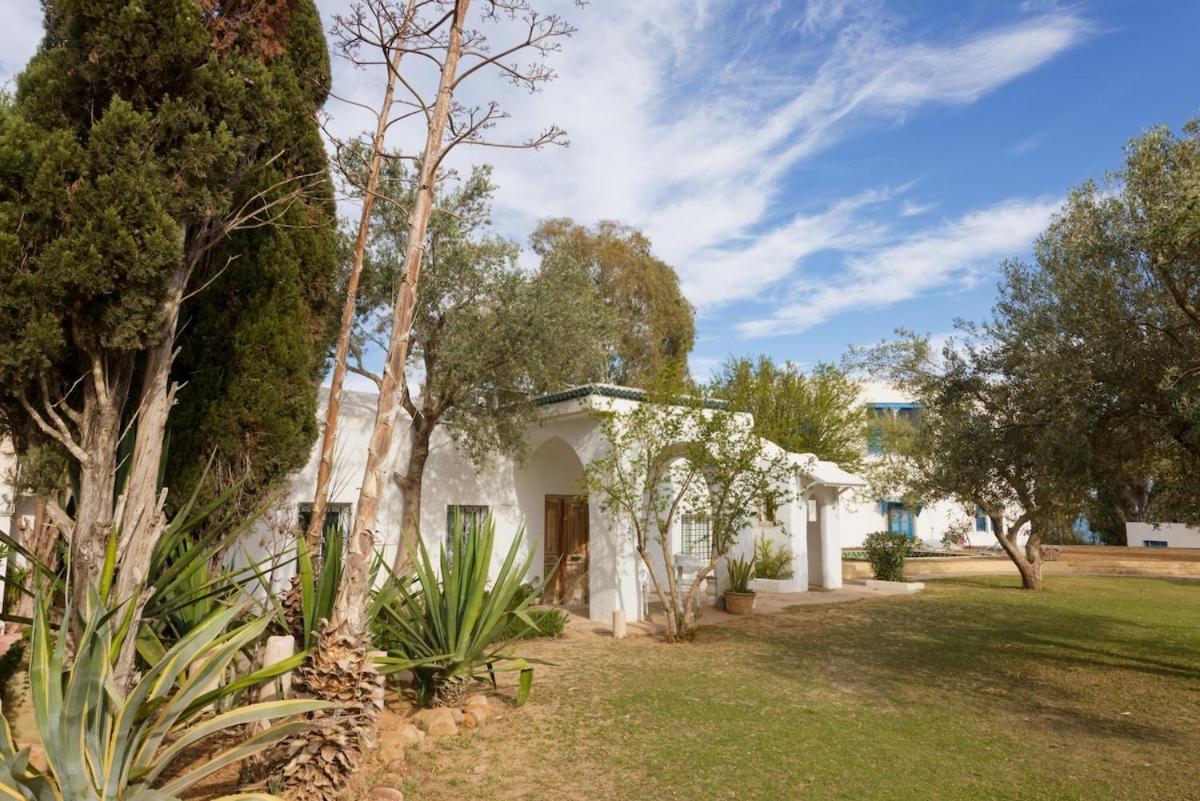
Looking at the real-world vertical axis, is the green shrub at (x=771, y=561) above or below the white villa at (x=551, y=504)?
below

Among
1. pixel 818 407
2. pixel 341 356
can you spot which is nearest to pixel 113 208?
→ pixel 341 356

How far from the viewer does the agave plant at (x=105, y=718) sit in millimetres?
2967

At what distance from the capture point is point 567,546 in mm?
14094

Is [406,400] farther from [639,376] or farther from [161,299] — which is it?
[639,376]

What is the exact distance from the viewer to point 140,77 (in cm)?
556

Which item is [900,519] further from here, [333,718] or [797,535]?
[333,718]

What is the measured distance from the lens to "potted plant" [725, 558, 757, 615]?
41.9 ft

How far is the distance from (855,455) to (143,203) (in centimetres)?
2328

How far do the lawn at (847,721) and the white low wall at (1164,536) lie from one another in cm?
1723

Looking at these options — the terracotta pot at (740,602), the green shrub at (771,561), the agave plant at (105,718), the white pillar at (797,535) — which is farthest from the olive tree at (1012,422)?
the agave plant at (105,718)

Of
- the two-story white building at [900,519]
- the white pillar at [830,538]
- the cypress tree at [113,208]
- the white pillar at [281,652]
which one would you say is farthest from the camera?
the two-story white building at [900,519]

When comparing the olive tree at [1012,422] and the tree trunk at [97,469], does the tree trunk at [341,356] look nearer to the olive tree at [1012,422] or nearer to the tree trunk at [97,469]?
the tree trunk at [97,469]

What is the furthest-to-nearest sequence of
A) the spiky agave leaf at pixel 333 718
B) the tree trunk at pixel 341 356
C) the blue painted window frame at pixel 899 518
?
1. the blue painted window frame at pixel 899 518
2. the tree trunk at pixel 341 356
3. the spiky agave leaf at pixel 333 718

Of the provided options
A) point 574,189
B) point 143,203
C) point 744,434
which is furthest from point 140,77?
point 744,434
